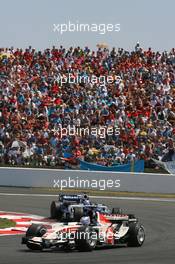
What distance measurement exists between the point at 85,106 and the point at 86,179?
11.8 feet

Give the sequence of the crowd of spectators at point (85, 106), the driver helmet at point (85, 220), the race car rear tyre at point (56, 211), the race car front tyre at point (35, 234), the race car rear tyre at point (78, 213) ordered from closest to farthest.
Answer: the race car front tyre at point (35, 234)
the driver helmet at point (85, 220)
the race car rear tyre at point (78, 213)
the race car rear tyre at point (56, 211)
the crowd of spectators at point (85, 106)

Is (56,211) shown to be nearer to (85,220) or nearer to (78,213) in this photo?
(78,213)

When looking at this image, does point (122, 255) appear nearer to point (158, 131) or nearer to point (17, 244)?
point (17, 244)

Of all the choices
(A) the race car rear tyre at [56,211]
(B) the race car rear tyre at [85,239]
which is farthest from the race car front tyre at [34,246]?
(A) the race car rear tyre at [56,211]

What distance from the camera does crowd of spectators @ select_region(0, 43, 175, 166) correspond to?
29734 millimetres

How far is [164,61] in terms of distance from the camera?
35.2 m

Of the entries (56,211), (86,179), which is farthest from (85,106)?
(56,211)

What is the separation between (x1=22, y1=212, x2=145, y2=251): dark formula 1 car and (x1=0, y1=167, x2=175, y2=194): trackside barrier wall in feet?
45.4

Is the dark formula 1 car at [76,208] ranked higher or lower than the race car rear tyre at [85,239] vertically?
higher

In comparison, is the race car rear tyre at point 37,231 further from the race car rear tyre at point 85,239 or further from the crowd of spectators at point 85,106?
the crowd of spectators at point 85,106

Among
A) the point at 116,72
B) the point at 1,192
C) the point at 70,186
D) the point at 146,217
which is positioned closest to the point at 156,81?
the point at 116,72

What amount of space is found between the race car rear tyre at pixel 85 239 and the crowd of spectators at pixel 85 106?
14922mm

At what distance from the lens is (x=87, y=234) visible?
540 inches

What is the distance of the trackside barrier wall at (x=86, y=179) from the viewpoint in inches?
1131
